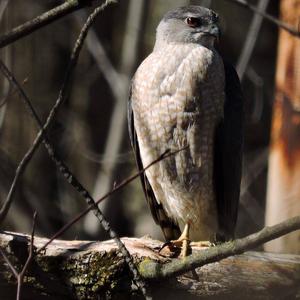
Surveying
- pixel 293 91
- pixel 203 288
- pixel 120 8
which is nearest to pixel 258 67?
pixel 120 8

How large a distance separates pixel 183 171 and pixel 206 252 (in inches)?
56.4

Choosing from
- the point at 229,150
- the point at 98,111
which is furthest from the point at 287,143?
the point at 98,111

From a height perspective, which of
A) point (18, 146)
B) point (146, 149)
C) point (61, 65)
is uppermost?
point (146, 149)

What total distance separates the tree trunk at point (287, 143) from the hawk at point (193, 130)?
1.02 metres

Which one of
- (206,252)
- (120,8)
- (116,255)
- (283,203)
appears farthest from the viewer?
(120,8)

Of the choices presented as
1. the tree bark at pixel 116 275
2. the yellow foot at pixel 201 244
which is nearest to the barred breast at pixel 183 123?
the yellow foot at pixel 201 244

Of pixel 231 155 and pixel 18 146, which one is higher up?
pixel 231 155

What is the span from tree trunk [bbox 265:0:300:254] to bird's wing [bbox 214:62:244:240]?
1.11m

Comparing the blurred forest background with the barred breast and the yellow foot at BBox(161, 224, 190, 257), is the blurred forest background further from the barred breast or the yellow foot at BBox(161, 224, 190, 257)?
the yellow foot at BBox(161, 224, 190, 257)

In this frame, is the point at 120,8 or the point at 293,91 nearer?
the point at 293,91

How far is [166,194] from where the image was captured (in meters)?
4.90

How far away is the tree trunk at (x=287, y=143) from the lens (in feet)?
19.2

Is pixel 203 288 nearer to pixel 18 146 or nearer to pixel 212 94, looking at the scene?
pixel 212 94

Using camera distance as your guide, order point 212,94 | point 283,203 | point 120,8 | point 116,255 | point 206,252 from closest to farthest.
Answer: point 206,252 → point 116,255 → point 212,94 → point 283,203 → point 120,8
